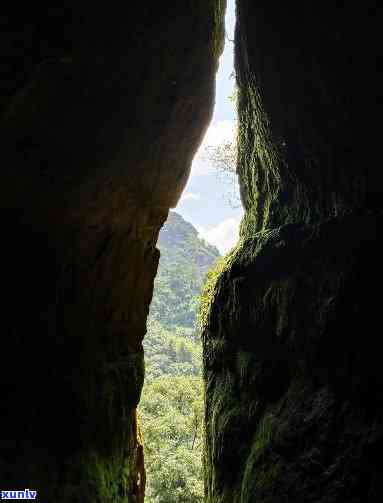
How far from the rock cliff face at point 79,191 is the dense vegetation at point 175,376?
985 centimetres

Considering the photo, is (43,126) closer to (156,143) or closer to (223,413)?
(156,143)

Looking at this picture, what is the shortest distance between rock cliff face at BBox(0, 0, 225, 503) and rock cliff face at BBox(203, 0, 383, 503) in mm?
1740

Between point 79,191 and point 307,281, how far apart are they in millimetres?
4191

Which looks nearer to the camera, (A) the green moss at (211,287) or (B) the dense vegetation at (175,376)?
(A) the green moss at (211,287)

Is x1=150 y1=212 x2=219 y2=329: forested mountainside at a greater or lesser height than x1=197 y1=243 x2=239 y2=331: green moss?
greater

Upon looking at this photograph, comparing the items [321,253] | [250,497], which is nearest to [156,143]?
[321,253]

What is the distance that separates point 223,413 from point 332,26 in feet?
22.7

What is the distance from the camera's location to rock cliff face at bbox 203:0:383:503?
14.6ft

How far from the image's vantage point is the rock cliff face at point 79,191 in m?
5.16
